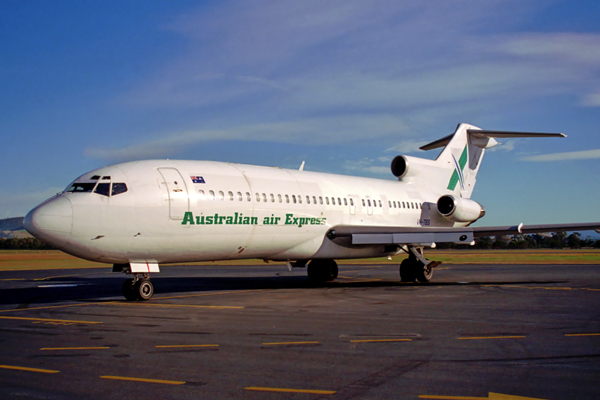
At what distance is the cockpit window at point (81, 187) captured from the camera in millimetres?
15645

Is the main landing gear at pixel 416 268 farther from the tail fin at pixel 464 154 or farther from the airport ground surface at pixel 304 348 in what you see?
the tail fin at pixel 464 154

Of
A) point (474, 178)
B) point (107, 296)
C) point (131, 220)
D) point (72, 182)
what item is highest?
point (474, 178)

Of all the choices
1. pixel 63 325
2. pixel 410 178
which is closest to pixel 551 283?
pixel 410 178

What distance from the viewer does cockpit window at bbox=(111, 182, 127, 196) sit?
51.9 feet

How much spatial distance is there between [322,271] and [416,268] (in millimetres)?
4226

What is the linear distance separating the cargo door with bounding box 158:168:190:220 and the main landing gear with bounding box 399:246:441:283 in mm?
10860

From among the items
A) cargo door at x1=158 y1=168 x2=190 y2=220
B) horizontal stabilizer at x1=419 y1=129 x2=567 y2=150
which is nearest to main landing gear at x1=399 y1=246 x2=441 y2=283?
horizontal stabilizer at x1=419 y1=129 x2=567 y2=150

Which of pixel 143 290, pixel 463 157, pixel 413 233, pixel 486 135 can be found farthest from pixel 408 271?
pixel 143 290

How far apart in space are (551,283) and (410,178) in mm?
9392

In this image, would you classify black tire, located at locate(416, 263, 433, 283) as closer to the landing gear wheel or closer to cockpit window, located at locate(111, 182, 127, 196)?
the landing gear wheel

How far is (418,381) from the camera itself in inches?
259

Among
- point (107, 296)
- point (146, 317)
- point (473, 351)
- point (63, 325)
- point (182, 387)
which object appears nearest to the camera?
point (182, 387)

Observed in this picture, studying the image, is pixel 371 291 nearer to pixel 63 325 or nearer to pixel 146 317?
pixel 146 317

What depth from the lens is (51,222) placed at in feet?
47.6
